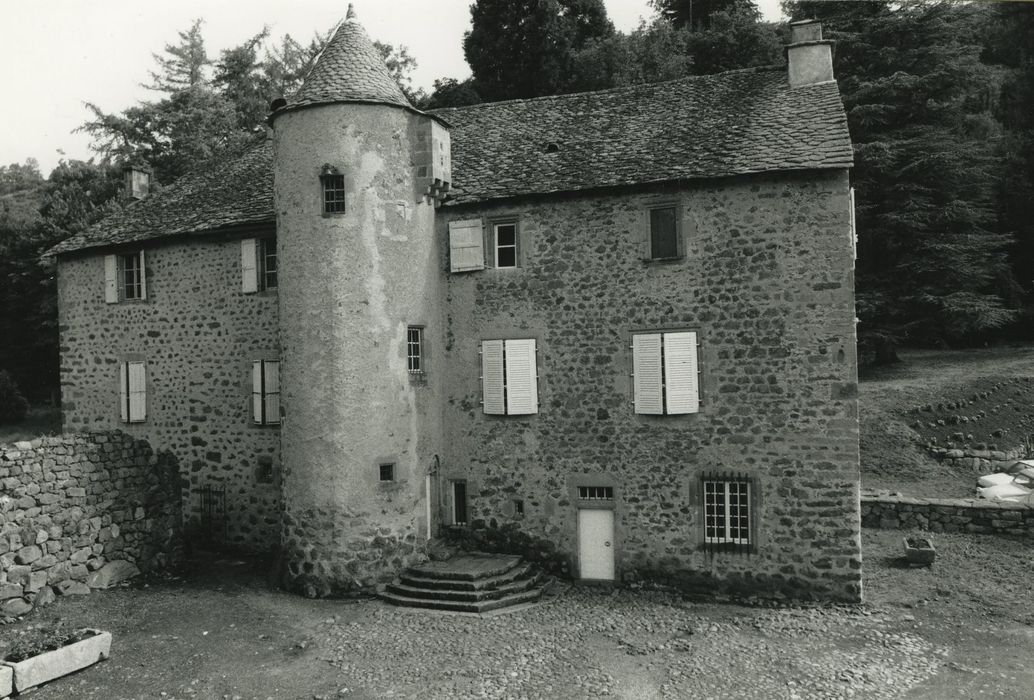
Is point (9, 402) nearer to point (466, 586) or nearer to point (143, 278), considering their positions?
point (143, 278)

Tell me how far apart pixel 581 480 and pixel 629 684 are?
4.70m

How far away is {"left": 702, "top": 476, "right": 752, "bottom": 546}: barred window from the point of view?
13.3 metres

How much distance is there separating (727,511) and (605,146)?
7.83 meters

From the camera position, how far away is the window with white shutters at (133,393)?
17.0 metres

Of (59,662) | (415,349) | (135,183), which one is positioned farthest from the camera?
Result: (135,183)

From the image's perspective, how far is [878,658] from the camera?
1072cm

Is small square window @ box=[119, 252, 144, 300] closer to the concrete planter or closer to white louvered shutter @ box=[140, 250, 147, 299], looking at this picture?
white louvered shutter @ box=[140, 250, 147, 299]

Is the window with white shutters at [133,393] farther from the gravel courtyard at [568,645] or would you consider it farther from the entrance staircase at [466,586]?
the entrance staircase at [466,586]

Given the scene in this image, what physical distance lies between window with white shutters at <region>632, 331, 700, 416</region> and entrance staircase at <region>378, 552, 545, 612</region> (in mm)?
3902

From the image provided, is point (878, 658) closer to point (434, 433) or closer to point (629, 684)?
point (629, 684)

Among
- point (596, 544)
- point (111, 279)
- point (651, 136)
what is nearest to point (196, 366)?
point (111, 279)

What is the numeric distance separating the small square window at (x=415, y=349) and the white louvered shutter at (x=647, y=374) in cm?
427

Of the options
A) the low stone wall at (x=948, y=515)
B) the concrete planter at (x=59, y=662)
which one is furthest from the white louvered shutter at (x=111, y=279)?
the low stone wall at (x=948, y=515)

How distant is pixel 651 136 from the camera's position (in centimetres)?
1509
